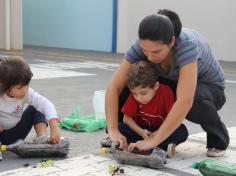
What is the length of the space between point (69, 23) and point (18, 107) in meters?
11.8

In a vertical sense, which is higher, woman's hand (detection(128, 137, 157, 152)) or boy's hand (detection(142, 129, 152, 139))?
boy's hand (detection(142, 129, 152, 139))

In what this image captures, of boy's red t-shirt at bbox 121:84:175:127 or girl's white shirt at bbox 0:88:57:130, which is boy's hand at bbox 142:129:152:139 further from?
girl's white shirt at bbox 0:88:57:130

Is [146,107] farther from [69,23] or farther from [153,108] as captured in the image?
[69,23]

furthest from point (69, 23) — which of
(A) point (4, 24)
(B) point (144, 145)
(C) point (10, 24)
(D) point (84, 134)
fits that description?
(B) point (144, 145)

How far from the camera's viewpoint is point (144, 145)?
2820 millimetres

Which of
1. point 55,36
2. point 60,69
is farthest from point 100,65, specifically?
point 55,36

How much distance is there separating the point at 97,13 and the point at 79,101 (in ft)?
28.9

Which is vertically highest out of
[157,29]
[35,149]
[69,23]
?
[157,29]

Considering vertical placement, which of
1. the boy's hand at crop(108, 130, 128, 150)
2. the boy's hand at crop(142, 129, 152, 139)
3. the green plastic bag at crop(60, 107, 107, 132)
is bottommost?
the green plastic bag at crop(60, 107, 107, 132)

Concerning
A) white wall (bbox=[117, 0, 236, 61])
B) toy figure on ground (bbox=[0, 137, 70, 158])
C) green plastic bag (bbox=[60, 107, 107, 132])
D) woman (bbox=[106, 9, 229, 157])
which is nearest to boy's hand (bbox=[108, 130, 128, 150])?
woman (bbox=[106, 9, 229, 157])

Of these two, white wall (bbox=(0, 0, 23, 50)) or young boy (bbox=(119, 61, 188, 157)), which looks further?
white wall (bbox=(0, 0, 23, 50))

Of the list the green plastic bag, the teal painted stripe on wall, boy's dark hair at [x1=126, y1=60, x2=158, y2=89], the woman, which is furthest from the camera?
the teal painted stripe on wall

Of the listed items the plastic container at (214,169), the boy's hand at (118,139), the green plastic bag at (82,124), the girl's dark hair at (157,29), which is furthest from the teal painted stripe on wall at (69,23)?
the plastic container at (214,169)

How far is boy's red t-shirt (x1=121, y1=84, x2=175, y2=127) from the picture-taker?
2.99 metres
